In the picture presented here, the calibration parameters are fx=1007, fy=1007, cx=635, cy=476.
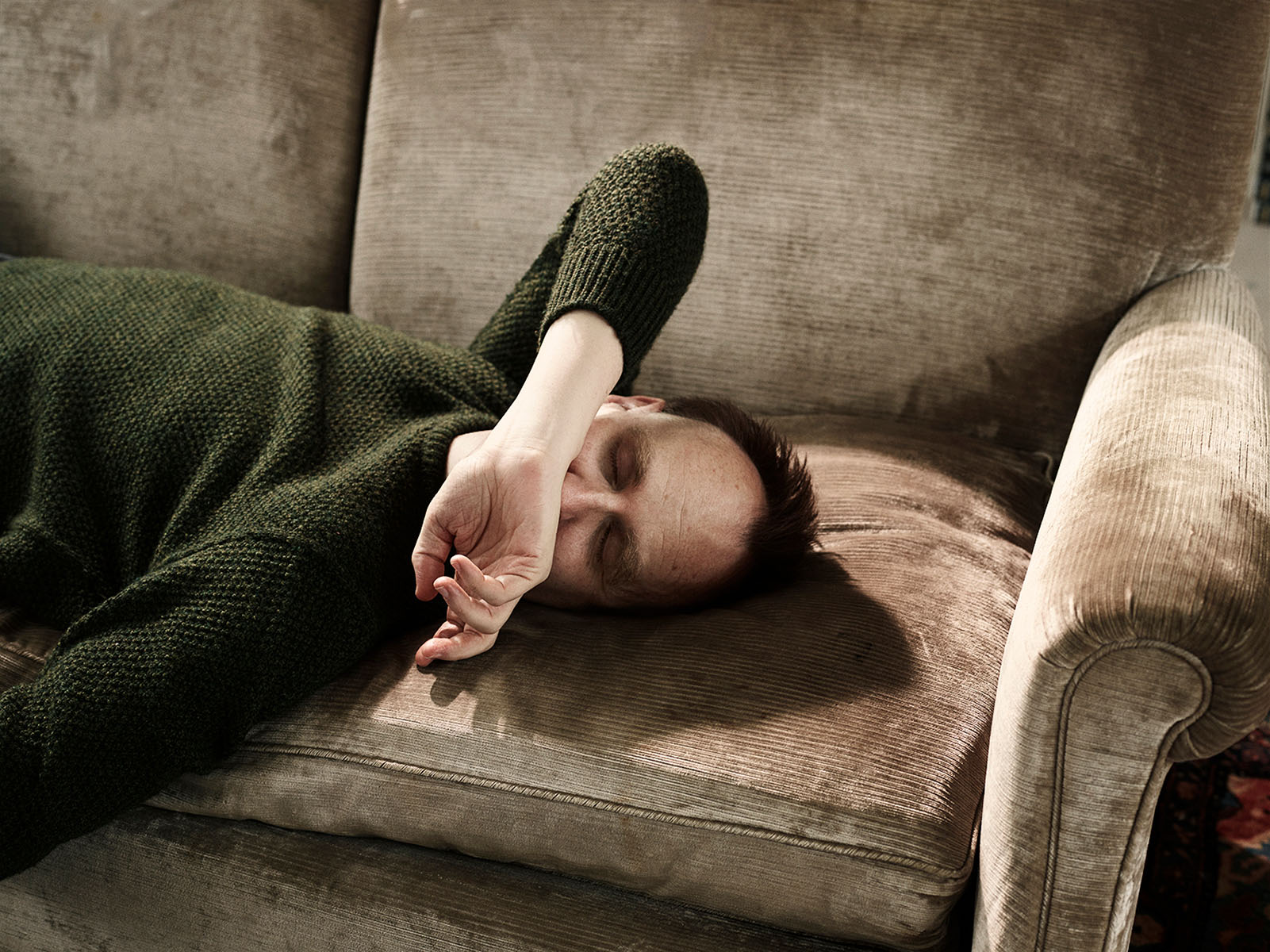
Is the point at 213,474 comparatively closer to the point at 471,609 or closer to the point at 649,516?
the point at 471,609

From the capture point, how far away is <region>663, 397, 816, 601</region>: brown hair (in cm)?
101

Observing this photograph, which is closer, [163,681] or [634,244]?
[163,681]

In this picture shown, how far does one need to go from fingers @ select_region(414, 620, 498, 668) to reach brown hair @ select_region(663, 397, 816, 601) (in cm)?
25

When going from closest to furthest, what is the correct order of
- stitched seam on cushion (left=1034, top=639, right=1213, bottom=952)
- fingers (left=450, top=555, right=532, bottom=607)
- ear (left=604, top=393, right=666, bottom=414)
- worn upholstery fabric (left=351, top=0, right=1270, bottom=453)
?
stitched seam on cushion (left=1034, top=639, right=1213, bottom=952), fingers (left=450, top=555, right=532, bottom=607), ear (left=604, top=393, right=666, bottom=414), worn upholstery fabric (left=351, top=0, right=1270, bottom=453)

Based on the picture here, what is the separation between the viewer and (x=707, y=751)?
776mm

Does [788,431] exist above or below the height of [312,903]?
above

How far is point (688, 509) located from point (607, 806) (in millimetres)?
308

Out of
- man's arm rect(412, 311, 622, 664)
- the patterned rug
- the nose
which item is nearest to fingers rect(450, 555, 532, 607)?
man's arm rect(412, 311, 622, 664)

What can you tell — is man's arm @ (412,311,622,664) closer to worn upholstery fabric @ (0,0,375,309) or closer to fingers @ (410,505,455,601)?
fingers @ (410,505,455,601)

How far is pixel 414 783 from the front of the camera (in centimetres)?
84

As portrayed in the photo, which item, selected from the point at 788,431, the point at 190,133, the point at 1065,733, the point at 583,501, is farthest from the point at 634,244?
the point at 190,133

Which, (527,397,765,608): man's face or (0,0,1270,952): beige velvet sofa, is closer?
(0,0,1270,952): beige velvet sofa

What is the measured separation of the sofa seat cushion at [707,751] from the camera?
0.75 m

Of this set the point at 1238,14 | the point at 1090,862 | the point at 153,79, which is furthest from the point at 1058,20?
the point at 153,79
